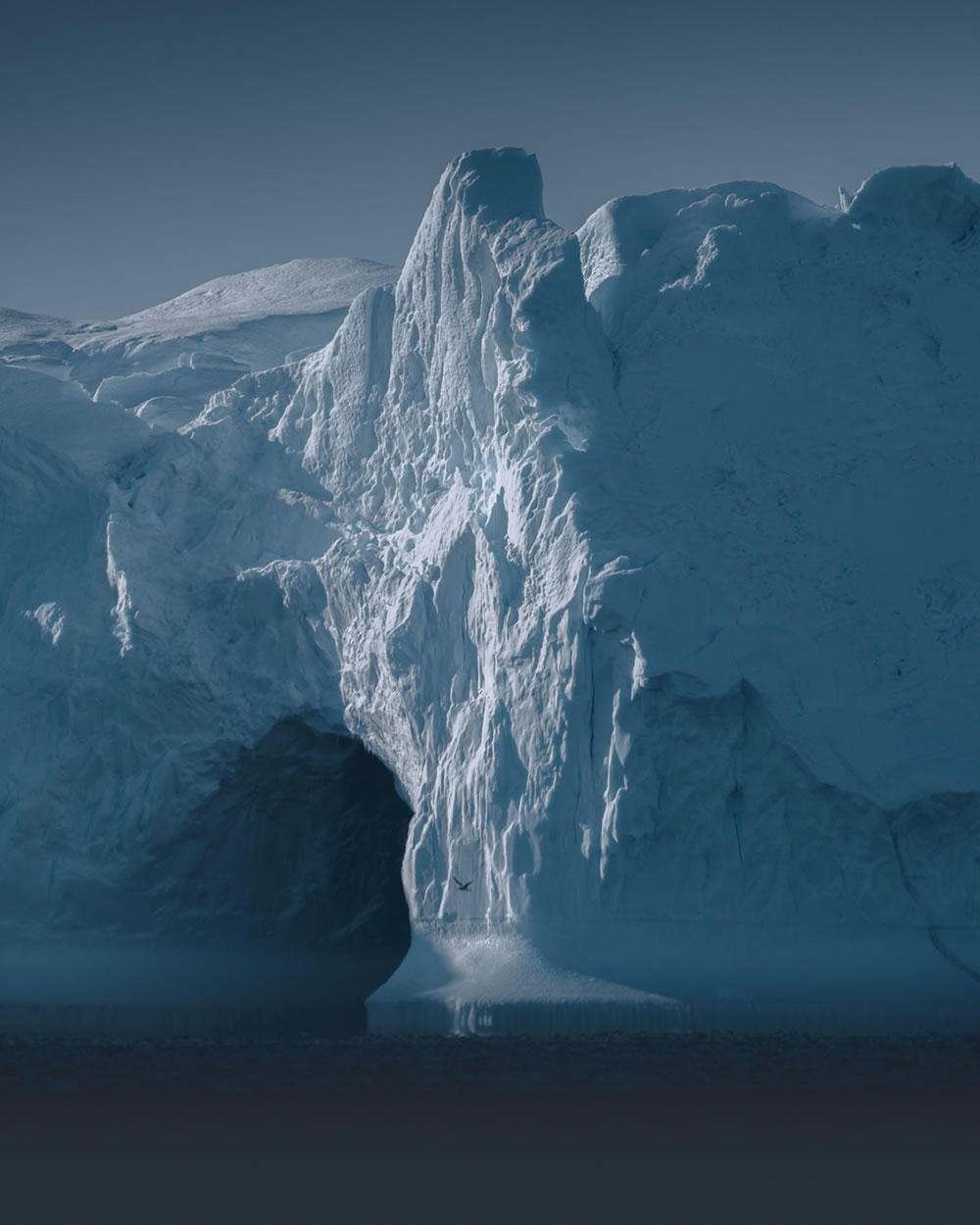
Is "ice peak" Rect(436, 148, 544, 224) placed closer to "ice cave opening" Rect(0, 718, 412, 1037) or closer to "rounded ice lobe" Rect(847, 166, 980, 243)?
"rounded ice lobe" Rect(847, 166, 980, 243)

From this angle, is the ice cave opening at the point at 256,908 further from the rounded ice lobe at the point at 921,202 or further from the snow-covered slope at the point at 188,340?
the rounded ice lobe at the point at 921,202

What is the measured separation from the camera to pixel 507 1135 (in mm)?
9516

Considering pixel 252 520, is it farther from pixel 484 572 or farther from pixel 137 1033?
pixel 137 1033

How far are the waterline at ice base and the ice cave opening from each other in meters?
0.07

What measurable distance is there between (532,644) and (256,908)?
23.1ft

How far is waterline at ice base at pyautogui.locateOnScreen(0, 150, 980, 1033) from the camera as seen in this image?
16.4 metres

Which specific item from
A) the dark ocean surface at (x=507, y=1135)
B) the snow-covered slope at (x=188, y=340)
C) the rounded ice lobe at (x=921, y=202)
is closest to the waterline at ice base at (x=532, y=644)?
the rounded ice lobe at (x=921, y=202)

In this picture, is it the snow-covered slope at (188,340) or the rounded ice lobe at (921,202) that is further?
the snow-covered slope at (188,340)

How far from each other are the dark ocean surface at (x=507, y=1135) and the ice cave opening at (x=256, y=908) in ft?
18.9

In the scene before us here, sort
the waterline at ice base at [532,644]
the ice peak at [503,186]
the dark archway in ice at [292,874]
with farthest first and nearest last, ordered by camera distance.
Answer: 1. the dark archway in ice at [292,874]
2. the ice peak at [503,186]
3. the waterline at ice base at [532,644]

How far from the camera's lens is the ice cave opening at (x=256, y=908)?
19.5 metres

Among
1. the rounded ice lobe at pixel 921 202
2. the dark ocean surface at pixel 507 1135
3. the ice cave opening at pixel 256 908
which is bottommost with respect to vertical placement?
the dark ocean surface at pixel 507 1135

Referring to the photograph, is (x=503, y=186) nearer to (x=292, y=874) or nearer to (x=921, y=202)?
(x=921, y=202)

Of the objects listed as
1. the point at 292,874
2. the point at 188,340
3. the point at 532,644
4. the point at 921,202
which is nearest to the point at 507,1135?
the point at 532,644
